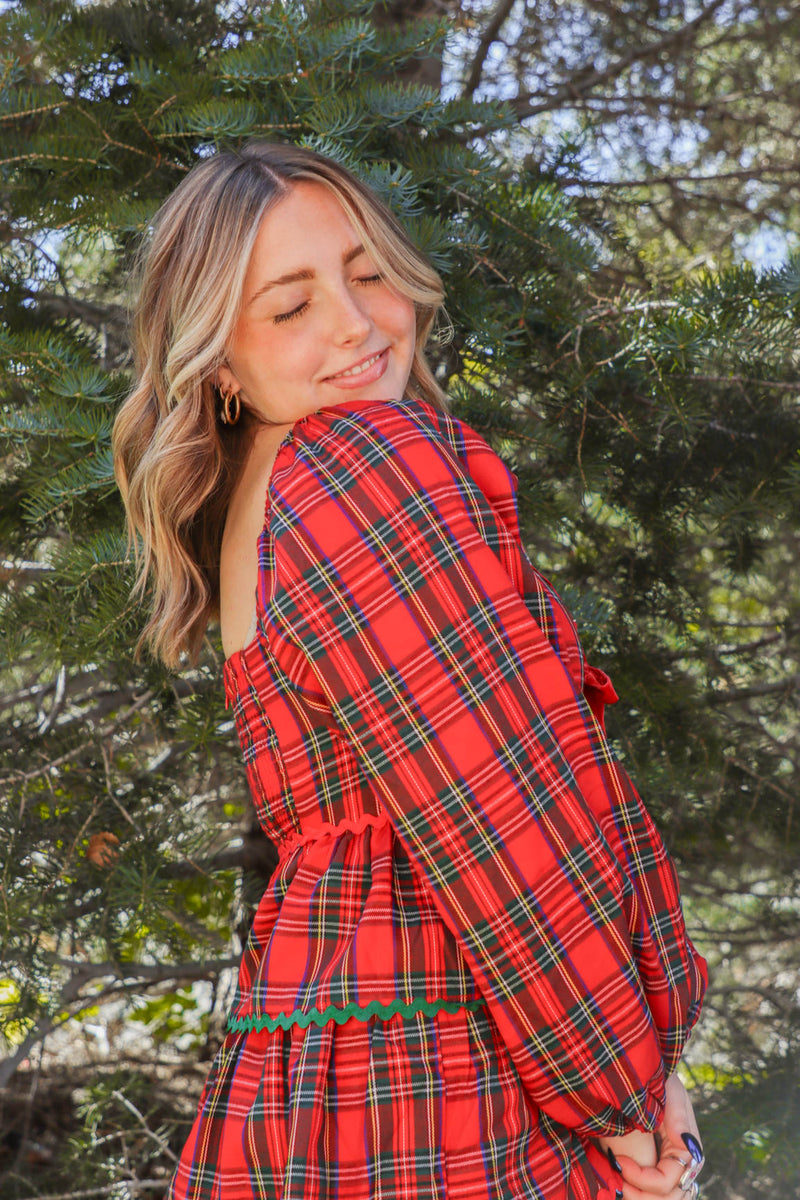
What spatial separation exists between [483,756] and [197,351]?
537 millimetres

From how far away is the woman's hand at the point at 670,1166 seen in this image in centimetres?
90

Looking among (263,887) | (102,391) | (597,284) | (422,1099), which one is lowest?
(422,1099)

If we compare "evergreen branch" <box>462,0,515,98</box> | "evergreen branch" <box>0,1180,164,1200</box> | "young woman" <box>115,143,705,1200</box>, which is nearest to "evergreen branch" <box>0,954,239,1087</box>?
"evergreen branch" <box>0,1180,164,1200</box>

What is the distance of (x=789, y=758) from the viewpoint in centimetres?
166

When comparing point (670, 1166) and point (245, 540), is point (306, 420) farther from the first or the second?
point (670, 1166)

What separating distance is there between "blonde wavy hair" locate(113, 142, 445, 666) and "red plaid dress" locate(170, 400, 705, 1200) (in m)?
0.25

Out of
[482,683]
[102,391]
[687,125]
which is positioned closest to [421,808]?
[482,683]

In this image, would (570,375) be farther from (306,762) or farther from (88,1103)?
(88,1103)

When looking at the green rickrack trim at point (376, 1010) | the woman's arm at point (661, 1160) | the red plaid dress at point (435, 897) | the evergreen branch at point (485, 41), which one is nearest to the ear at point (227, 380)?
the red plaid dress at point (435, 897)

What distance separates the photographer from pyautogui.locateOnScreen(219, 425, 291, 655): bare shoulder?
1.09 meters

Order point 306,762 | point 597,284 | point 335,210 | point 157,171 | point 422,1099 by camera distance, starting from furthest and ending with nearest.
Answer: point 597,284
point 157,171
point 335,210
point 306,762
point 422,1099

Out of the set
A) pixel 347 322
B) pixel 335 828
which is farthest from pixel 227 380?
pixel 335 828

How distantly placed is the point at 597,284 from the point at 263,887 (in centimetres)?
112

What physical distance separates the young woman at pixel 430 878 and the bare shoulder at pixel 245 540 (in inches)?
3.9
